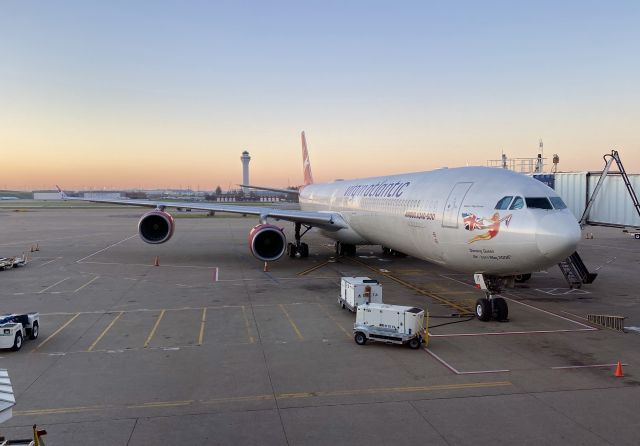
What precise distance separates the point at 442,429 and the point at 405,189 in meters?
12.8

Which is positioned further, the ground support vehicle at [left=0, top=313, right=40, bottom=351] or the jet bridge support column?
the jet bridge support column

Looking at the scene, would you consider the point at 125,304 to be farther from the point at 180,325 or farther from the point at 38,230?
the point at 38,230

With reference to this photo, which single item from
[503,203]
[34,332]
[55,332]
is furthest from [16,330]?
[503,203]

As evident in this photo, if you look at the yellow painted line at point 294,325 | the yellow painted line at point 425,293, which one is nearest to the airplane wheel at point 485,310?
the yellow painted line at point 425,293

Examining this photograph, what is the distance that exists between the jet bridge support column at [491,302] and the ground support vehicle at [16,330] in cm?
1220

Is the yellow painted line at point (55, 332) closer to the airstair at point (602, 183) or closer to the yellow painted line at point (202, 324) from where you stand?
the yellow painted line at point (202, 324)

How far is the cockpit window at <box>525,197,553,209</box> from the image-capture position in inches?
526

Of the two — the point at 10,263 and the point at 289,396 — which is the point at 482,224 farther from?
the point at 10,263

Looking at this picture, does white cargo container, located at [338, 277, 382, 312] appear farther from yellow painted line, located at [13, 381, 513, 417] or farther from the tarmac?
yellow painted line, located at [13, 381, 513, 417]

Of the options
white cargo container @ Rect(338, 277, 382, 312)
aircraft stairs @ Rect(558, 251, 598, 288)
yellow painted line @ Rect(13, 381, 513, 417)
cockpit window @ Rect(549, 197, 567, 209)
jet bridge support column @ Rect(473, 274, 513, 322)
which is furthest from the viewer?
aircraft stairs @ Rect(558, 251, 598, 288)

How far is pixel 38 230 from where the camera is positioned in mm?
50000

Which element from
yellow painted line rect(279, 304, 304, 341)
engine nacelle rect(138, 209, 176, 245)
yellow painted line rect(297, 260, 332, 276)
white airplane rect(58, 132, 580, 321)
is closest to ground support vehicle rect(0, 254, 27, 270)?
engine nacelle rect(138, 209, 176, 245)

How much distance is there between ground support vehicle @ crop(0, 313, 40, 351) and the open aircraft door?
38.1 feet

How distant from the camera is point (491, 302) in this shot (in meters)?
15.2
